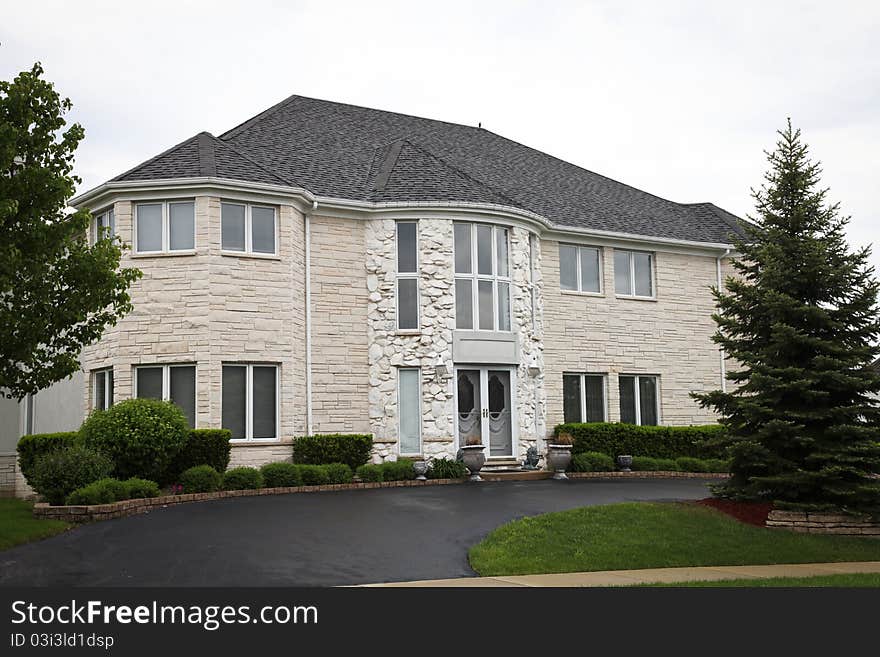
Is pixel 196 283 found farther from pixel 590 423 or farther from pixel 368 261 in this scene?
pixel 590 423

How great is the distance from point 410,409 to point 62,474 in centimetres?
894

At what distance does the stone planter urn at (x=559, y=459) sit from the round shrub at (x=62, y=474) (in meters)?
10.9

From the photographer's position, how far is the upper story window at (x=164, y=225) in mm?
21391

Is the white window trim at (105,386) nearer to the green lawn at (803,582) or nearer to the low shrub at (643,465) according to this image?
the low shrub at (643,465)

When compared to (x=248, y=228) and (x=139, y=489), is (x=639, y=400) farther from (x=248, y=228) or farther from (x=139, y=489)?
(x=139, y=489)

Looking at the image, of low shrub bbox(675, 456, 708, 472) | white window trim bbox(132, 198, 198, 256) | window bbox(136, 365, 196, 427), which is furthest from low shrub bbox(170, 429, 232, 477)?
low shrub bbox(675, 456, 708, 472)

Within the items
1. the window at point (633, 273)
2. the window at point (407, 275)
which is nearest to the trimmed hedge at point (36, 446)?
the window at point (407, 275)

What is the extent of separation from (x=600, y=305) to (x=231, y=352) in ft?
36.3

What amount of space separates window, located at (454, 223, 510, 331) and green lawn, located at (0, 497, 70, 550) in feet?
35.9

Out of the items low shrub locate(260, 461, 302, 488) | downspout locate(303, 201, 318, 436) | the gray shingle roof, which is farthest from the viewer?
the gray shingle roof

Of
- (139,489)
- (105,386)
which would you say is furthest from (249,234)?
(139,489)

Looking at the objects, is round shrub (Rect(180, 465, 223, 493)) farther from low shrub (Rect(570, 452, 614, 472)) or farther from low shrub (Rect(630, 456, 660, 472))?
low shrub (Rect(630, 456, 660, 472))

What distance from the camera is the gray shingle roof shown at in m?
22.8

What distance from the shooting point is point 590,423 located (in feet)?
84.9
